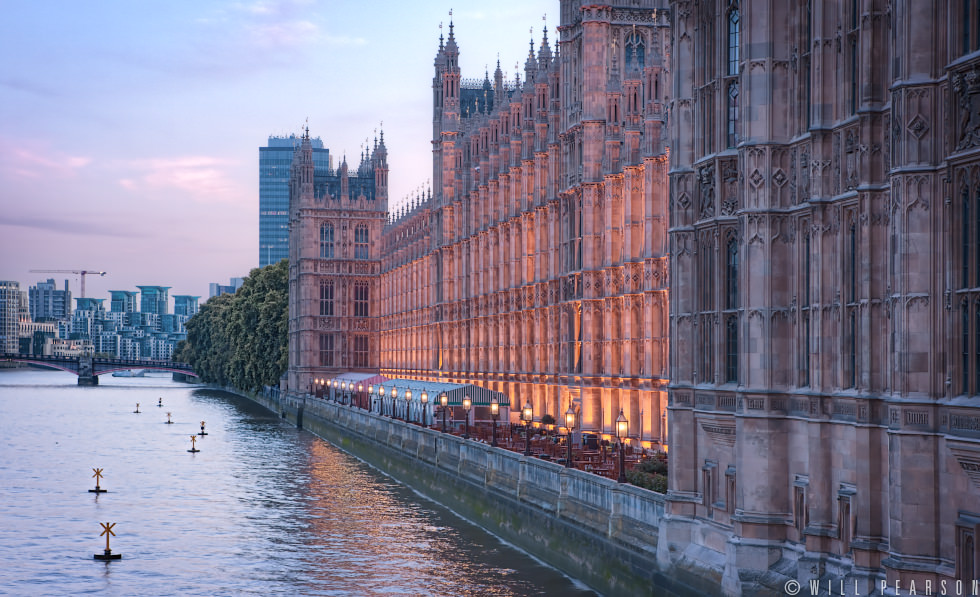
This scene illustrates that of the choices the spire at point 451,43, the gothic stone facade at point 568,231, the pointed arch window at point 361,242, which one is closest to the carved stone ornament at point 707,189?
the gothic stone facade at point 568,231

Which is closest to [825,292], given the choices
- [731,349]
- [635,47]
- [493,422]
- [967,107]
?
[731,349]

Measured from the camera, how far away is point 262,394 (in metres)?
145

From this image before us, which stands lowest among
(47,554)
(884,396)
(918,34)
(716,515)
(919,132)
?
(47,554)

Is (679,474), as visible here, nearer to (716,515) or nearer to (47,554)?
(716,515)

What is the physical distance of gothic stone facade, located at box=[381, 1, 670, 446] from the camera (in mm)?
51656

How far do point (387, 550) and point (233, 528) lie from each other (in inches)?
372

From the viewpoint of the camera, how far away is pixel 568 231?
6128cm

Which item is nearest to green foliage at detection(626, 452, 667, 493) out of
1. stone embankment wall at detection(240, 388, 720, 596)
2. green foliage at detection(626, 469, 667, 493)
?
green foliage at detection(626, 469, 667, 493)

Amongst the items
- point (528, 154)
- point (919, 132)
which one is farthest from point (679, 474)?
point (528, 154)

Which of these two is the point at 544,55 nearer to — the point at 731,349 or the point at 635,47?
the point at 635,47

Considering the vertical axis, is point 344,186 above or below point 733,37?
above

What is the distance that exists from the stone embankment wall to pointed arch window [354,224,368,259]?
201ft

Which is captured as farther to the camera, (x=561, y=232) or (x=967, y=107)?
(x=561, y=232)

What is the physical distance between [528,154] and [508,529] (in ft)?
99.0
